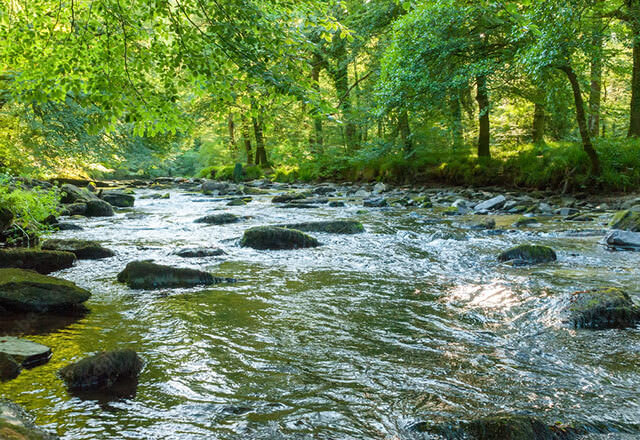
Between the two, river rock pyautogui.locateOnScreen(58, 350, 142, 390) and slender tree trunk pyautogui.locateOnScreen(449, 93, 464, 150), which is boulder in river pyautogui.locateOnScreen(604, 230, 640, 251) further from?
slender tree trunk pyautogui.locateOnScreen(449, 93, 464, 150)

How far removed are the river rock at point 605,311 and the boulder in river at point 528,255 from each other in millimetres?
2464

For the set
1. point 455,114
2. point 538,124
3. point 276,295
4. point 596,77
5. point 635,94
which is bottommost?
point 276,295

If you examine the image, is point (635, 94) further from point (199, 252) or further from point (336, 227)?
point (199, 252)

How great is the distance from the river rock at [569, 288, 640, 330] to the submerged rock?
4376 millimetres

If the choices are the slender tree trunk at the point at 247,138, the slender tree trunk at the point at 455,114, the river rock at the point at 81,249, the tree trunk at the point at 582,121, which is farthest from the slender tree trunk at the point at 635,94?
the slender tree trunk at the point at 247,138

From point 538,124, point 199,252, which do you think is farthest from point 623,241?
point 538,124

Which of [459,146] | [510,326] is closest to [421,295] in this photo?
[510,326]

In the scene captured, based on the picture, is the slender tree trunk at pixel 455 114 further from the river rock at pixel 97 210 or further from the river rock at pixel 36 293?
the river rock at pixel 36 293

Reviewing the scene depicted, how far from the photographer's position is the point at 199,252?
318 inches

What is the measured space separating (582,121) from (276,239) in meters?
10.6

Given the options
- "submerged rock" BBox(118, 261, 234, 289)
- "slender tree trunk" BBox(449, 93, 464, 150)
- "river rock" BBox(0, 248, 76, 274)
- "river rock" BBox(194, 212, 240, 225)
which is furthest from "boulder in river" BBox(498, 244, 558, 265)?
"slender tree trunk" BBox(449, 93, 464, 150)

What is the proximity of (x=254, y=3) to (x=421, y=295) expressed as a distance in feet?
13.6

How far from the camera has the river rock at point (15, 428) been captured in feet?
6.93

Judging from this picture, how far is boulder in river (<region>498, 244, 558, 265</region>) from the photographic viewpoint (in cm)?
704
